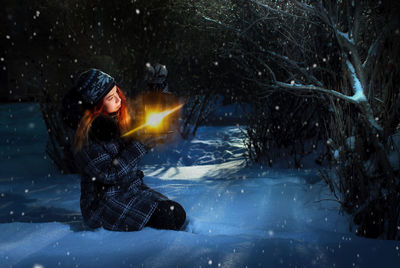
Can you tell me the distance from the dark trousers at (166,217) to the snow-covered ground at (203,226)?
0.34ft

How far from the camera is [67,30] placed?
18.0 ft

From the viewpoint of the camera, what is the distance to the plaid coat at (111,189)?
238 centimetres

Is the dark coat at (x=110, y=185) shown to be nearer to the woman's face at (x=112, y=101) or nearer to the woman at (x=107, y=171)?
the woman at (x=107, y=171)

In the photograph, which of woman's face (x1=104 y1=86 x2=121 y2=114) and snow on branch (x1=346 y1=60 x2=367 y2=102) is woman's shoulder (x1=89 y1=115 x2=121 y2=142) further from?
snow on branch (x1=346 y1=60 x2=367 y2=102)

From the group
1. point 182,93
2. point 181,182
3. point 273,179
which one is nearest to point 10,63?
point 182,93

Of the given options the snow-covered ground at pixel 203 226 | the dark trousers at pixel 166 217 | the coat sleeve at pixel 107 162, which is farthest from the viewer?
the dark trousers at pixel 166 217

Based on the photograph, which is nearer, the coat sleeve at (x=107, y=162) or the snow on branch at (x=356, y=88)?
the coat sleeve at (x=107, y=162)

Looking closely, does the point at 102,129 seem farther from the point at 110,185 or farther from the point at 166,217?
the point at 166,217

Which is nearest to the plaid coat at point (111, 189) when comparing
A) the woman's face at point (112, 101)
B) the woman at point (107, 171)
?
the woman at point (107, 171)

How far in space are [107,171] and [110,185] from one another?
0.14m

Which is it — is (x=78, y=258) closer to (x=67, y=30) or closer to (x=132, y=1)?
(x=67, y=30)

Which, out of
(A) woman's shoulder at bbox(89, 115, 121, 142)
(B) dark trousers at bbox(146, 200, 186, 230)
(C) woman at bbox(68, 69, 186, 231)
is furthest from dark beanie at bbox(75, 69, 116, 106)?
(B) dark trousers at bbox(146, 200, 186, 230)

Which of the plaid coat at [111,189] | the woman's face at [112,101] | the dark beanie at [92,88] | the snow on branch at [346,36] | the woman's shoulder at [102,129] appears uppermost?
the snow on branch at [346,36]

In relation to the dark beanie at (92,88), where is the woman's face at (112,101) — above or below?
below
